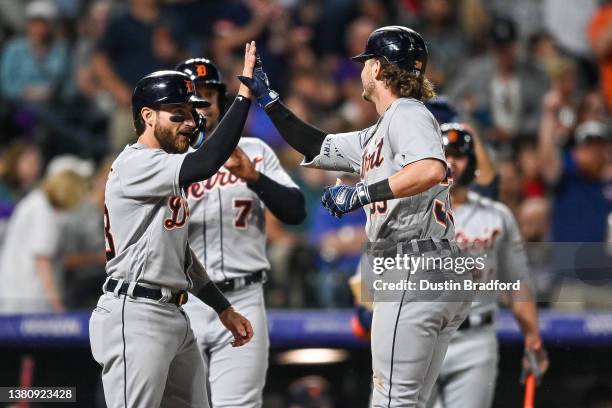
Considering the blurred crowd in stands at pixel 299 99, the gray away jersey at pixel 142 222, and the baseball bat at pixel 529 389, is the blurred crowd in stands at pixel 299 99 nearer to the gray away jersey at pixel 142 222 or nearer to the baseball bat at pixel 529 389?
the baseball bat at pixel 529 389

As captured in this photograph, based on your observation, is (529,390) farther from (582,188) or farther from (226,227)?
(582,188)

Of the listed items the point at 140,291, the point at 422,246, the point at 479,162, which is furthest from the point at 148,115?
the point at 479,162

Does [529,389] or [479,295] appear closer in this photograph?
[479,295]

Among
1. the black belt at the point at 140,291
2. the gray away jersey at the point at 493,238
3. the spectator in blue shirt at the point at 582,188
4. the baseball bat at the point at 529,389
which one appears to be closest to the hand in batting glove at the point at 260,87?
the black belt at the point at 140,291

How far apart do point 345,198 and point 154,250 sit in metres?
0.77

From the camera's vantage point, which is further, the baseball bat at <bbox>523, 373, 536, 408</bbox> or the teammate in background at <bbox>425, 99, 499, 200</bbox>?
the teammate in background at <bbox>425, 99, 499, 200</bbox>

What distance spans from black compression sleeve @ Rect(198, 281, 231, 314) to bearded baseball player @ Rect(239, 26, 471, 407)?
700mm

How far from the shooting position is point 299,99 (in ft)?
31.0

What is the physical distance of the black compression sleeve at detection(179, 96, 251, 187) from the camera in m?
4.26

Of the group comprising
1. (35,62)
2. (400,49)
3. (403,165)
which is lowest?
(403,165)

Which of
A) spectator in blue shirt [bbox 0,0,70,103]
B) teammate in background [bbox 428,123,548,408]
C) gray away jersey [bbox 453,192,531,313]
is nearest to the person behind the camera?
teammate in background [bbox 428,123,548,408]

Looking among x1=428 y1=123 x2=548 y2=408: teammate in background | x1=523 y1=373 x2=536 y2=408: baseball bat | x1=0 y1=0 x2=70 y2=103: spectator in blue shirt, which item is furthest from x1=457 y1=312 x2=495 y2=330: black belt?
x1=0 y1=0 x2=70 y2=103: spectator in blue shirt

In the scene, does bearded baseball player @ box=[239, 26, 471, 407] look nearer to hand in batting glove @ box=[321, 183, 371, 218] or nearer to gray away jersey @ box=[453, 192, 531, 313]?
hand in batting glove @ box=[321, 183, 371, 218]

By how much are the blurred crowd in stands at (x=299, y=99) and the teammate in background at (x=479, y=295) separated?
1.49m
